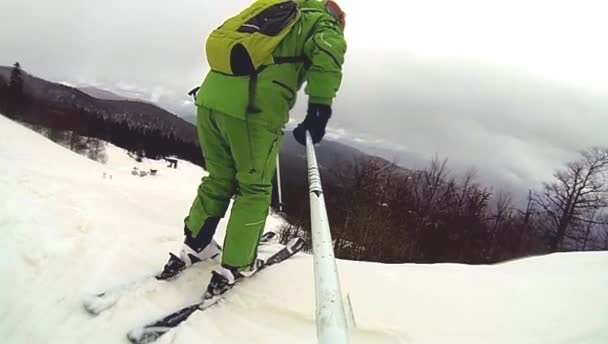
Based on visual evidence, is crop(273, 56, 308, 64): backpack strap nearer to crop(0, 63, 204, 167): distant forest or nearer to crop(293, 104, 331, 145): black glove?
crop(293, 104, 331, 145): black glove

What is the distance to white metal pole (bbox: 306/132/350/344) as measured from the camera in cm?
92

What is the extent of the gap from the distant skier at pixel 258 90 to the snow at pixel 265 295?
0.31m

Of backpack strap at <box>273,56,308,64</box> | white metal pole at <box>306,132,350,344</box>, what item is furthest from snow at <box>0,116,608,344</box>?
backpack strap at <box>273,56,308,64</box>

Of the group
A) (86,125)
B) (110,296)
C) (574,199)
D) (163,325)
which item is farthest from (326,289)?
(86,125)

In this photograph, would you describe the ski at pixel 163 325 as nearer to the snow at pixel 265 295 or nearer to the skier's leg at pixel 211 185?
the snow at pixel 265 295

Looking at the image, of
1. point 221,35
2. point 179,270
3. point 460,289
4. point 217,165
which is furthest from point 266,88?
point 460,289

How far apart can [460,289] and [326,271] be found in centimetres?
196

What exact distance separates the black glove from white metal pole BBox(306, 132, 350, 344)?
96cm

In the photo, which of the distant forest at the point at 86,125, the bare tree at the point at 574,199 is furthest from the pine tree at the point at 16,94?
the bare tree at the point at 574,199

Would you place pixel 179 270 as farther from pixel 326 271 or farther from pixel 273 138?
pixel 326 271

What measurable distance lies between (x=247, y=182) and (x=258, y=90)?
56 centimetres

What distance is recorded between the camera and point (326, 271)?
112 cm

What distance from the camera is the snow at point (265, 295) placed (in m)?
2.05

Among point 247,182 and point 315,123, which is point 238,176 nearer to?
point 247,182
